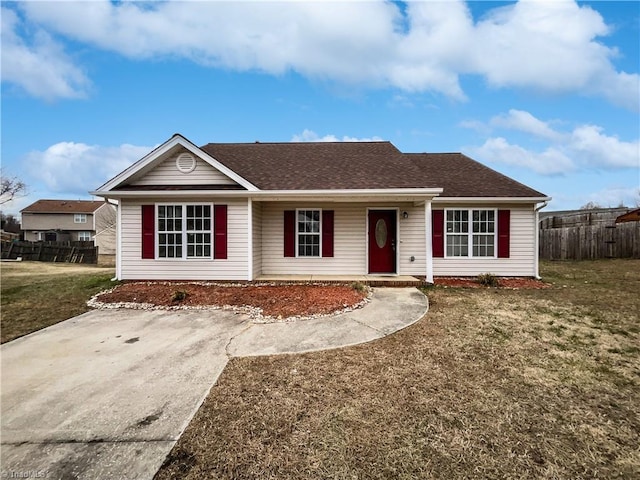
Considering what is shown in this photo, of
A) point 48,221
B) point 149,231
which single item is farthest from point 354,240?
point 48,221

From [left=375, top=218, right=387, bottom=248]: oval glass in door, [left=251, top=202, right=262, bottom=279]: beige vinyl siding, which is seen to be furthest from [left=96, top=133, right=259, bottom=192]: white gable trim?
[left=375, top=218, right=387, bottom=248]: oval glass in door

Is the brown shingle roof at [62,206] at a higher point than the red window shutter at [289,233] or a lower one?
higher

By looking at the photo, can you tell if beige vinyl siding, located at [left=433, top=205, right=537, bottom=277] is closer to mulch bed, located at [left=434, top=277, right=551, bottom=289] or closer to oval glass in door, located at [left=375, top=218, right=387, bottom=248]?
mulch bed, located at [left=434, top=277, right=551, bottom=289]

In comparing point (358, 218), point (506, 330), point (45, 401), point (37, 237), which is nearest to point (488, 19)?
point (358, 218)

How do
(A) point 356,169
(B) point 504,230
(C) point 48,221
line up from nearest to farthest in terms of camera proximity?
1. (B) point 504,230
2. (A) point 356,169
3. (C) point 48,221

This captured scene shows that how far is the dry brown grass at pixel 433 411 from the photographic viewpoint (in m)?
2.43

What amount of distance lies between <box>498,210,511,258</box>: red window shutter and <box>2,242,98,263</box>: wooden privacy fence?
25.6 metres

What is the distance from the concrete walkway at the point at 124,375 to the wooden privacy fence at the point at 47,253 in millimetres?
19987

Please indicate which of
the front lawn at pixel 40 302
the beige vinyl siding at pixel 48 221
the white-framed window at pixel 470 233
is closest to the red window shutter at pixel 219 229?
the front lawn at pixel 40 302

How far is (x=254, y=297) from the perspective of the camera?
789 cm

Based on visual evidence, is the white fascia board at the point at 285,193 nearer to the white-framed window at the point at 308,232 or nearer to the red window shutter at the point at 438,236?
the white-framed window at the point at 308,232

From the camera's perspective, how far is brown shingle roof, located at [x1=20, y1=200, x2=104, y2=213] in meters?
41.6

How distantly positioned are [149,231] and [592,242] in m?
20.0

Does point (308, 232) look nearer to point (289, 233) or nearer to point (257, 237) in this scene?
point (289, 233)
